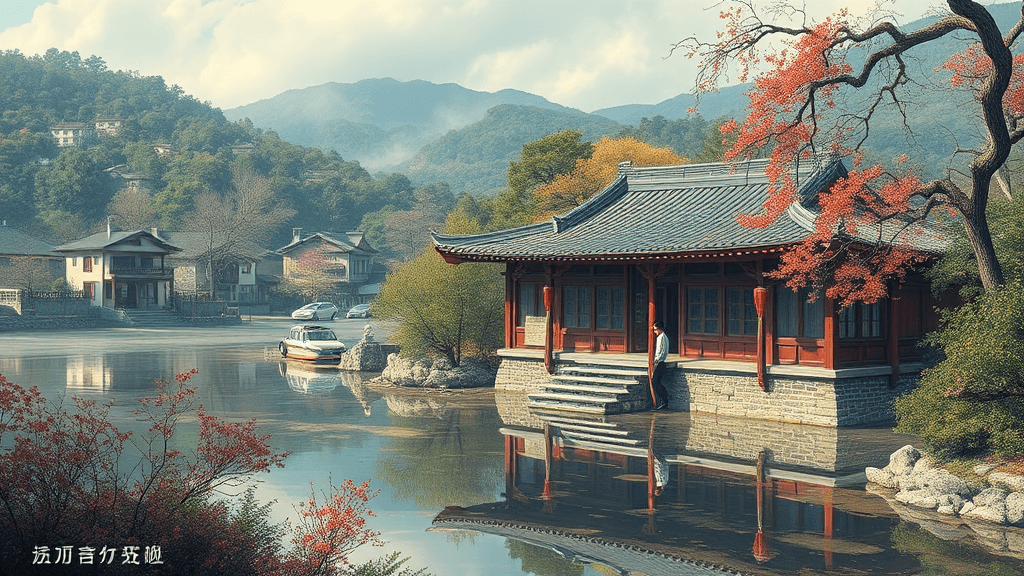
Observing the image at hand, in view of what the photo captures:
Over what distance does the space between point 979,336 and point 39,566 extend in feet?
42.2

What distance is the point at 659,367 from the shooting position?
72.0 ft

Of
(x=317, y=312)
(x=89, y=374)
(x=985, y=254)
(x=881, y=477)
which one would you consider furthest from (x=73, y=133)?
(x=881, y=477)

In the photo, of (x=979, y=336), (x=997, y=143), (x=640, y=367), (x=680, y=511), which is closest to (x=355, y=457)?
(x=680, y=511)

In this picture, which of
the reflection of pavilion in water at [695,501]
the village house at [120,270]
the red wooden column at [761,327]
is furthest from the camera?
the village house at [120,270]

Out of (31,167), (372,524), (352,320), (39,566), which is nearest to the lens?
(39,566)

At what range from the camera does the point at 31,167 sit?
10319 cm

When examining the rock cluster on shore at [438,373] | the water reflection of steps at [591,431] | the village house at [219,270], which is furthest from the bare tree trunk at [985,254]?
the village house at [219,270]

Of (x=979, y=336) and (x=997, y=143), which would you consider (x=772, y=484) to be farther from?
(x=997, y=143)

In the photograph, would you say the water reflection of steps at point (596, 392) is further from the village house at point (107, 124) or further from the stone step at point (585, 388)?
the village house at point (107, 124)

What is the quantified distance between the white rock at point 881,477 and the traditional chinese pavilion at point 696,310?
545cm

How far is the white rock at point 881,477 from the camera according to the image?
13.9 metres

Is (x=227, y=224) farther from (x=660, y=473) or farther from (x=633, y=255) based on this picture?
(x=660, y=473)

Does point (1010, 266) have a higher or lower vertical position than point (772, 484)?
higher

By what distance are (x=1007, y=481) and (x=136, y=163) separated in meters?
119
